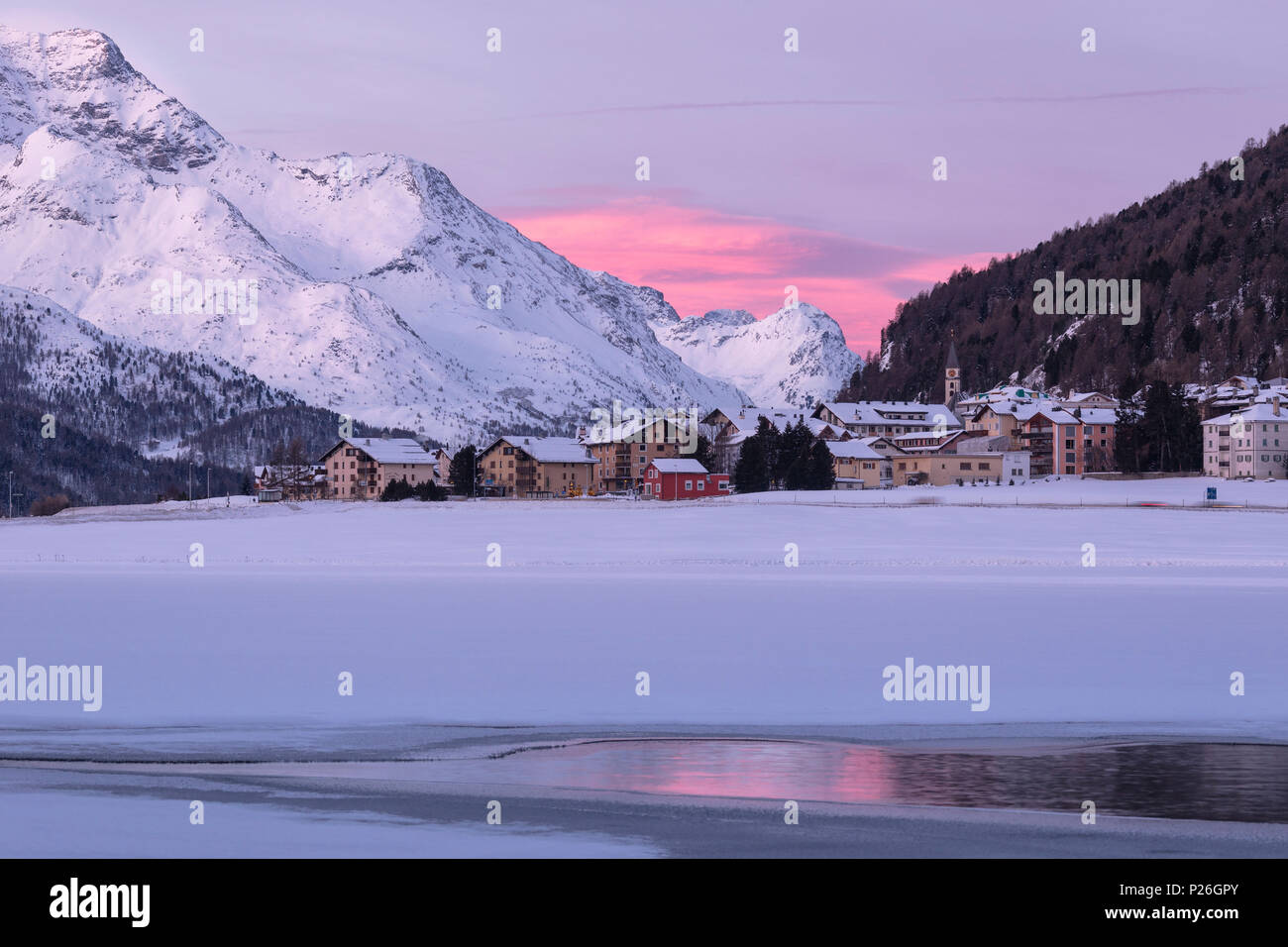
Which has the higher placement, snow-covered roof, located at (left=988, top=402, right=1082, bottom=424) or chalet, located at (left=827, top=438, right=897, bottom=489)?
snow-covered roof, located at (left=988, top=402, right=1082, bottom=424)

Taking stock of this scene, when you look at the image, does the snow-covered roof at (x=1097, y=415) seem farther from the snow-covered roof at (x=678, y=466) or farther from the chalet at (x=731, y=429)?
the snow-covered roof at (x=678, y=466)

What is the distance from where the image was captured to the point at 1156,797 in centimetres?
1634

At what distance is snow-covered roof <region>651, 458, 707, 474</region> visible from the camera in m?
149

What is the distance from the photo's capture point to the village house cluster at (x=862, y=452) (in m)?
149

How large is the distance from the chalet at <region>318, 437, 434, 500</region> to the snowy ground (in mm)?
122296

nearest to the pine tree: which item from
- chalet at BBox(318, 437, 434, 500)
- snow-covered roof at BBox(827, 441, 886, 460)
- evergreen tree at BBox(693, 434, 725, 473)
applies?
evergreen tree at BBox(693, 434, 725, 473)

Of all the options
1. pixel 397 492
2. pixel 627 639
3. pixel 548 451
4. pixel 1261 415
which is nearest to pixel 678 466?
pixel 397 492

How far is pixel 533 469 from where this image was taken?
176 meters

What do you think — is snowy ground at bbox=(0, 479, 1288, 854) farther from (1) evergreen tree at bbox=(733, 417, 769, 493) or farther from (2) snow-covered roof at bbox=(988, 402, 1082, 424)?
(2) snow-covered roof at bbox=(988, 402, 1082, 424)

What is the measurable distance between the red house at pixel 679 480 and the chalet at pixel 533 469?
23.3 m

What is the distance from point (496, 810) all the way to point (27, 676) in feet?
43.8
